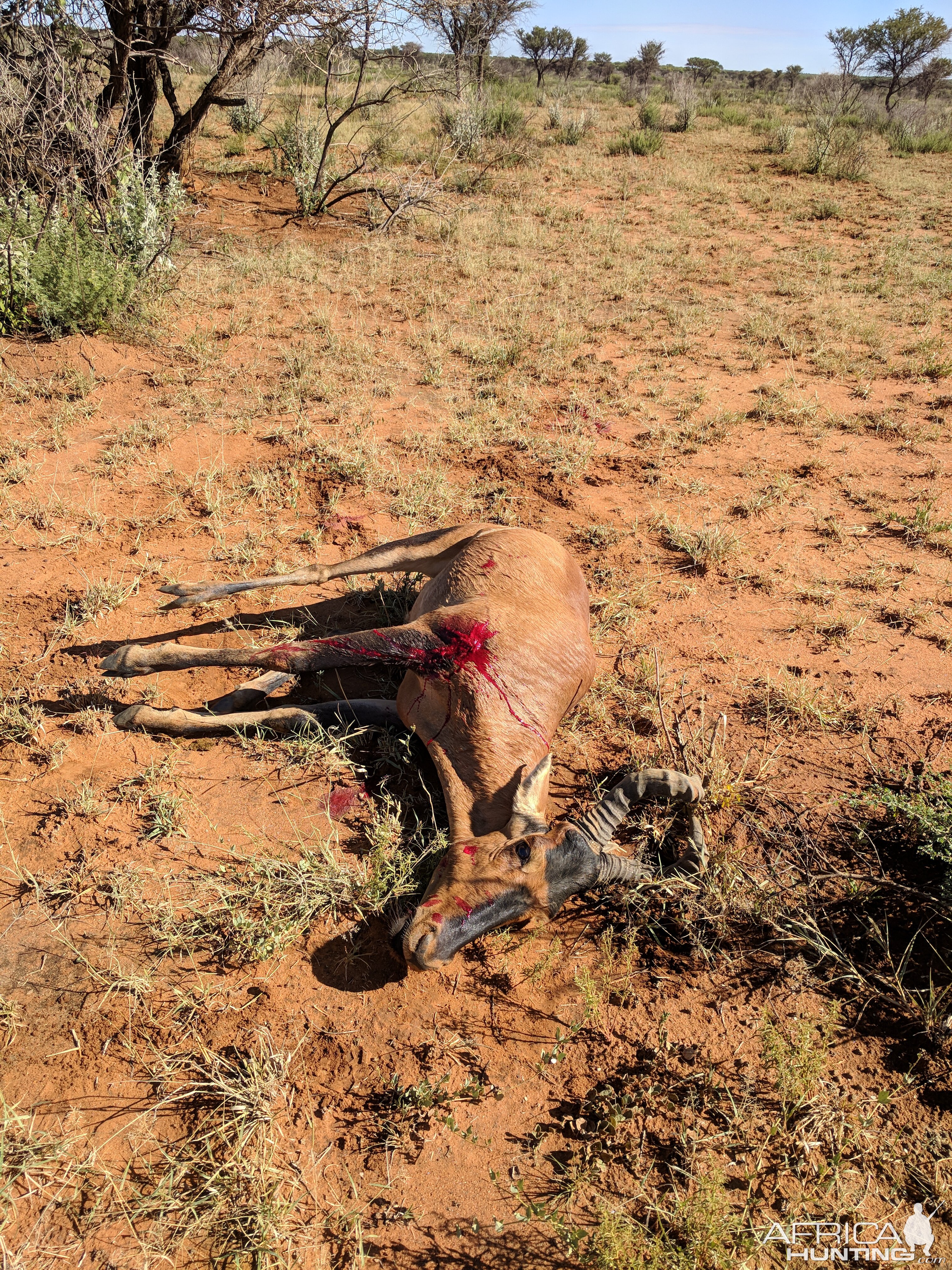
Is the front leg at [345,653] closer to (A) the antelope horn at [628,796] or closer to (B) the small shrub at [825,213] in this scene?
(A) the antelope horn at [628,796]

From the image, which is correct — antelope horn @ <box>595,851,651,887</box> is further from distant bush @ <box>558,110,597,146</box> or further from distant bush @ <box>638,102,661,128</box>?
distant bush @ <box>638,102,661,128</box>

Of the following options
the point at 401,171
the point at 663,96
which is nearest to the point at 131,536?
the point at 401,171

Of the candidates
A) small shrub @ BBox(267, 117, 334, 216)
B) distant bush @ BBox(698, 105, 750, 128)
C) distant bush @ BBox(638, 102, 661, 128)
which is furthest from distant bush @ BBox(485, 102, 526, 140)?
distant bush @ BBox(698, 105, 750, 128)

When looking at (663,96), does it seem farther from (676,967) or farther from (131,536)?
(676,967)

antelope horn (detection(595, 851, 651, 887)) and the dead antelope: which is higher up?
the dead antelope

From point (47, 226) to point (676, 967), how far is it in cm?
814

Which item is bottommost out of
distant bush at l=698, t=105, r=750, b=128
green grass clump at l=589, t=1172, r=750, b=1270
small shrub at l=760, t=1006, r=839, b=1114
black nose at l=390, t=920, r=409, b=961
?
green grass clump at l=589, t=1172, r=750, b=1270

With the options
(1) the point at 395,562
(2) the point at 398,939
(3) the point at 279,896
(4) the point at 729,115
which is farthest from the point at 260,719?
(4) the point at 729,115

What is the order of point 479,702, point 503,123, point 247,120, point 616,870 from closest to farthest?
point 616,870 → point 479,702 → point 247,120 → point 503,123

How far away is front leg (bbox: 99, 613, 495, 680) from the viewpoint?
355 cm

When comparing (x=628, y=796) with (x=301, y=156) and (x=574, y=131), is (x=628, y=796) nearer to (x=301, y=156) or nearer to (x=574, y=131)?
(x=301, y=156)

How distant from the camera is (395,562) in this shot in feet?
14.9

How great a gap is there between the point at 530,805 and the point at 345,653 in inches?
51.6

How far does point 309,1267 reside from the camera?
2193 mm
